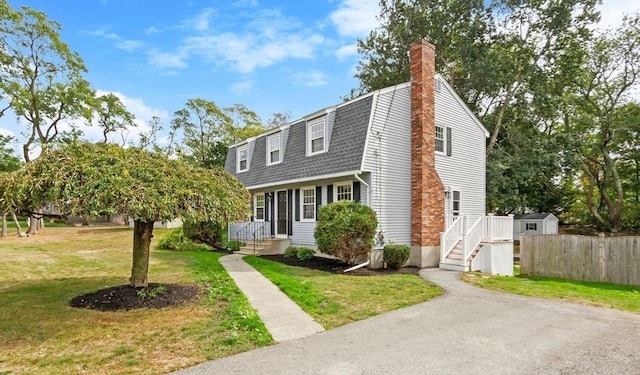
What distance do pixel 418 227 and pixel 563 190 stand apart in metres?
23.8

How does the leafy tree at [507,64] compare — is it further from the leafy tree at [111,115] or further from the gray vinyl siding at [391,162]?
the leafy tree at [111,115]

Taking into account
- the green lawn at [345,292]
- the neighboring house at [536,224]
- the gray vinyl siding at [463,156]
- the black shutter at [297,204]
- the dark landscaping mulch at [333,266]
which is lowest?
the dark landscaping mulch at [333,266]

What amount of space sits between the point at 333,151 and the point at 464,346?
9588 millimetres

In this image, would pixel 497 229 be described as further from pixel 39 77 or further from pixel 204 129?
pixel 204 129

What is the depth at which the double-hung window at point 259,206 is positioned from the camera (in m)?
18.4

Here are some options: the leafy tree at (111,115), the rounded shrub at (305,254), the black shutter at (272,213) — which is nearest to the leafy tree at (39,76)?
the leafy tree at (111,115)

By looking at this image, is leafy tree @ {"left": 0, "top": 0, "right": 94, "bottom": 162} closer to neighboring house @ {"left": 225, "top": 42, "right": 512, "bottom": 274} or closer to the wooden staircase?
neighboring house @ {"left": 225, "top": 42, "right": 512, "bottom": 274}

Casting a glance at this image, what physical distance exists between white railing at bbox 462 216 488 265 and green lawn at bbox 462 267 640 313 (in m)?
0.78

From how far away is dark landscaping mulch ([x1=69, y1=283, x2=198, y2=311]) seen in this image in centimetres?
700

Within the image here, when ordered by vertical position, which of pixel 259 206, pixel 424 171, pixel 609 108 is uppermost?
pixel 609 108

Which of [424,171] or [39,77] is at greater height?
[39,77]

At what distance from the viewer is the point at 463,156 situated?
52.0ft

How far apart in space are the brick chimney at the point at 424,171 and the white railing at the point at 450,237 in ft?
1.81

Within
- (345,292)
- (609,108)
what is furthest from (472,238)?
(609,108)
